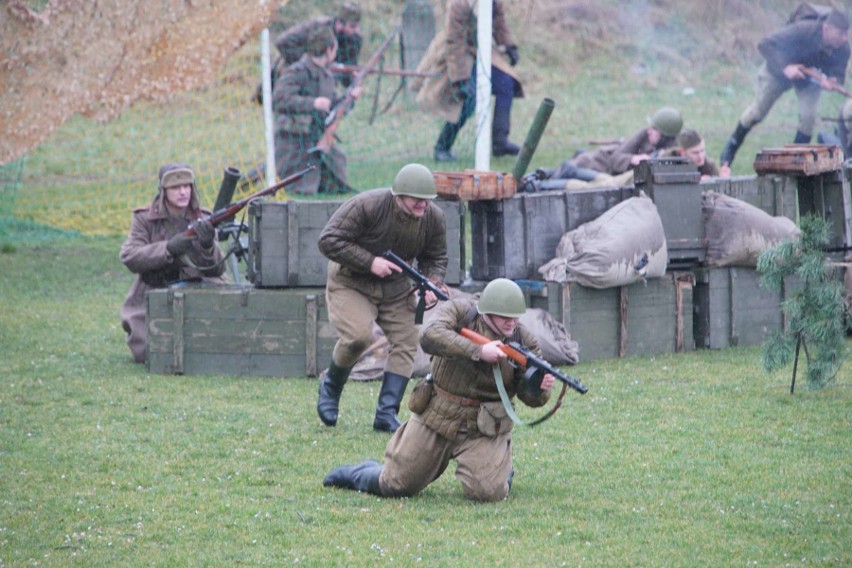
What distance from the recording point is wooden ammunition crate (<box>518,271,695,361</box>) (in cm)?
1071

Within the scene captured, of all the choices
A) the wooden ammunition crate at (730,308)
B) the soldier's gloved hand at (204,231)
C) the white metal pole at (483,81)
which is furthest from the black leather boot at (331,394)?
the white metal pole at (483,81)

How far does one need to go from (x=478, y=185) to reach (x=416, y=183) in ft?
8.07

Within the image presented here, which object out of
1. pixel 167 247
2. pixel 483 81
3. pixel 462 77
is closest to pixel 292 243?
pixel 167 247

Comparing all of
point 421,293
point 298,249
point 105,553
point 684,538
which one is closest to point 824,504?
point 684,538

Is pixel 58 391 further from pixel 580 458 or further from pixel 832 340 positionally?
pixel 832 340

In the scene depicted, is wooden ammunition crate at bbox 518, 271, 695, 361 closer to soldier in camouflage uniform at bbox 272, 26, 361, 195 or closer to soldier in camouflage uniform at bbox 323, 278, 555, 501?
soldier in camouflage uniform at bbox 323, 278, 555, 501

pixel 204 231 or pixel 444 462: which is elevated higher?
pixel 204 231

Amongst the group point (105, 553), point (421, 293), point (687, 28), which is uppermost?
point (687, 28)

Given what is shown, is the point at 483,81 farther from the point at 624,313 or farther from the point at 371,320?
the point at 371,320

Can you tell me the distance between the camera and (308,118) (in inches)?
670

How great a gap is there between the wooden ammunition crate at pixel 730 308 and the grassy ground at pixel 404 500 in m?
0.40

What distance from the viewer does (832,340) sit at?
905 centimetres

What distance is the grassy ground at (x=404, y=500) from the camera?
21.0 feet

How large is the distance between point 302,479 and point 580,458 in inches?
66.8
